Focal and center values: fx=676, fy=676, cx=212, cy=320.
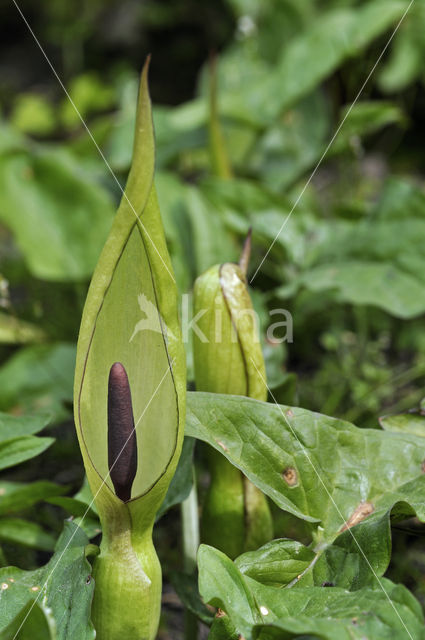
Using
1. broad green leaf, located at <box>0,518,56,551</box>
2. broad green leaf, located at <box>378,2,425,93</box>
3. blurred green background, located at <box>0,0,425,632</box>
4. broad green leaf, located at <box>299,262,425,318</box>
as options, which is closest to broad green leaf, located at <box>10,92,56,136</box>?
blurred green background, located at <box>0,0,425,632</box>

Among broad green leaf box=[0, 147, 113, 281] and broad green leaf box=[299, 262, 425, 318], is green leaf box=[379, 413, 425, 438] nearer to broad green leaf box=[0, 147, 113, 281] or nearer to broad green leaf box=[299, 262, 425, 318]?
broad green leaf box=[299, 262, 425, 318]

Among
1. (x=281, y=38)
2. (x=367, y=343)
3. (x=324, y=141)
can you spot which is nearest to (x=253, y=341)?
(x=367, y=343)

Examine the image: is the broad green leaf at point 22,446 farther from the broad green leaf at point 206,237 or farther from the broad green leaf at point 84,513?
the broad green leaf at point 206,237

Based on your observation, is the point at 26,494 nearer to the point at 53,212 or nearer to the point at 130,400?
the point at 130,400

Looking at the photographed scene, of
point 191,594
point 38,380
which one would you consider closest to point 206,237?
Answer: point 38,380

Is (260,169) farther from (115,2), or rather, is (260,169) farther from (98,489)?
(115,2)

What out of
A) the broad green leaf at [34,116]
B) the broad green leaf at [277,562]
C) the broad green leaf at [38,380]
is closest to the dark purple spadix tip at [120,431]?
the broad green leaf at [277,562]

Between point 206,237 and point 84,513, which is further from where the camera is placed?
point 206,237
